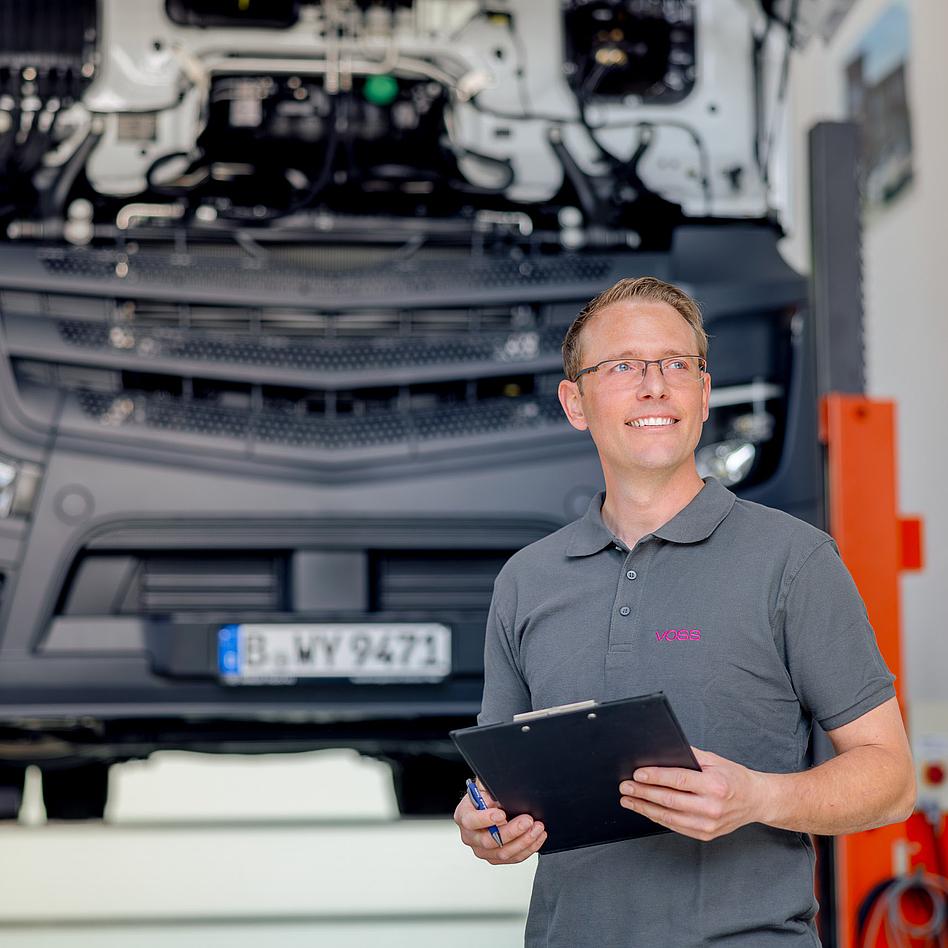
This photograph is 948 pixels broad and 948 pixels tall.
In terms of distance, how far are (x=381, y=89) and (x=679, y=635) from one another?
2328mm

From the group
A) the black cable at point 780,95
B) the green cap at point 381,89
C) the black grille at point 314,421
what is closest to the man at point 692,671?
the black grille at point 314,421

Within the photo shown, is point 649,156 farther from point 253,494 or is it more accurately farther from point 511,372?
point 253,494

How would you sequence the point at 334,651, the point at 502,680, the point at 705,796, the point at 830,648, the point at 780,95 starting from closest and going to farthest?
the point at 705,796 → the point at 830,648 → the point at 502,680 → the point at 334,651 → the point at 780,95

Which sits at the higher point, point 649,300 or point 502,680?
point 649,300

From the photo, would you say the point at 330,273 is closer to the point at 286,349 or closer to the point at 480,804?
the point at 286,349

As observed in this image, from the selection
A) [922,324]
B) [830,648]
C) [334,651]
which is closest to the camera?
[830,648]

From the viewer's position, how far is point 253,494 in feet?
9.42

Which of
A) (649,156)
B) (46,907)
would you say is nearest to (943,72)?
(649,156)

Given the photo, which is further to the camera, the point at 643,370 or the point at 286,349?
the point at 286,349

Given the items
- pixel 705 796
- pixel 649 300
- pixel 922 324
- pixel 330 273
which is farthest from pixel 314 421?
pixel 922 324

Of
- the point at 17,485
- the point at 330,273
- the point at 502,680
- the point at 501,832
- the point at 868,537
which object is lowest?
the point at 501,832

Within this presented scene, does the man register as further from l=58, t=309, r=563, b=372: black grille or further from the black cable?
the black cable

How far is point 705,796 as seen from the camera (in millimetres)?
1213

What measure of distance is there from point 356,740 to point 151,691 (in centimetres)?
48
